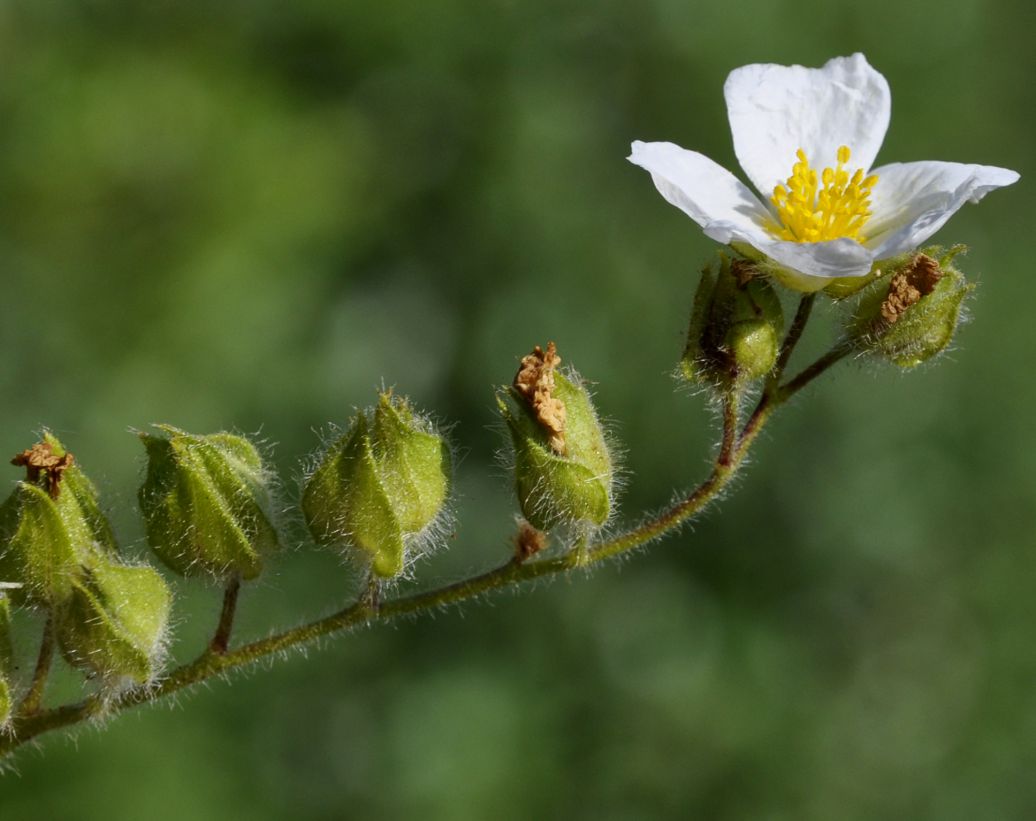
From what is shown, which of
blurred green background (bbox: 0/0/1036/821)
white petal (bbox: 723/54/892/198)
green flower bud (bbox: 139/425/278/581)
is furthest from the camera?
blurred green background (bbox: 0/0/1036/821)

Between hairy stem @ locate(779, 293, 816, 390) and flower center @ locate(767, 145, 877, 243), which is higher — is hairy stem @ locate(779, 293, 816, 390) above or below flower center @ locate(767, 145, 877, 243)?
below

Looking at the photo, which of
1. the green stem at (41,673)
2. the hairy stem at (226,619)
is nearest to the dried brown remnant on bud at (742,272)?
the hairy stem at (226,619)

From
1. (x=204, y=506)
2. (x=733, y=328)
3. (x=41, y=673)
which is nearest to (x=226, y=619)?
(x=204, y=506)

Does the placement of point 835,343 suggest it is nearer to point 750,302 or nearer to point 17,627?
point 750,302

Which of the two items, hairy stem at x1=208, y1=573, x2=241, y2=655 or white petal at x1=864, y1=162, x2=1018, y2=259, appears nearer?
white petal at x1=864, y1=162, x2=1018, y2=259

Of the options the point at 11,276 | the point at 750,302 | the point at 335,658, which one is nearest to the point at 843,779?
the point at 335,658

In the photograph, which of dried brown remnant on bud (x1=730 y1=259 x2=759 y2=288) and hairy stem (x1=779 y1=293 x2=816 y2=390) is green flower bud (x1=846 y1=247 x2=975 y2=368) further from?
dried brown remnant on bud (x1=730 y1=259 x2=759 y2=288)

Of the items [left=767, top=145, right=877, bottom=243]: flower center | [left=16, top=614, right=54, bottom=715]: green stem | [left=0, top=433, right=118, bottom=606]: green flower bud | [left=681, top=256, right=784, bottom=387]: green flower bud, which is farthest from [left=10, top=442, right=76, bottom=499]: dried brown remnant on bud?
[left=767, top=145, right=877, bottom=243]: flower center

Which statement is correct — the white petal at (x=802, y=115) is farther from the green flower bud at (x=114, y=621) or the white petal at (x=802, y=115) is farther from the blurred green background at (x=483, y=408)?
the blurred green background at (x=483, y=408)
